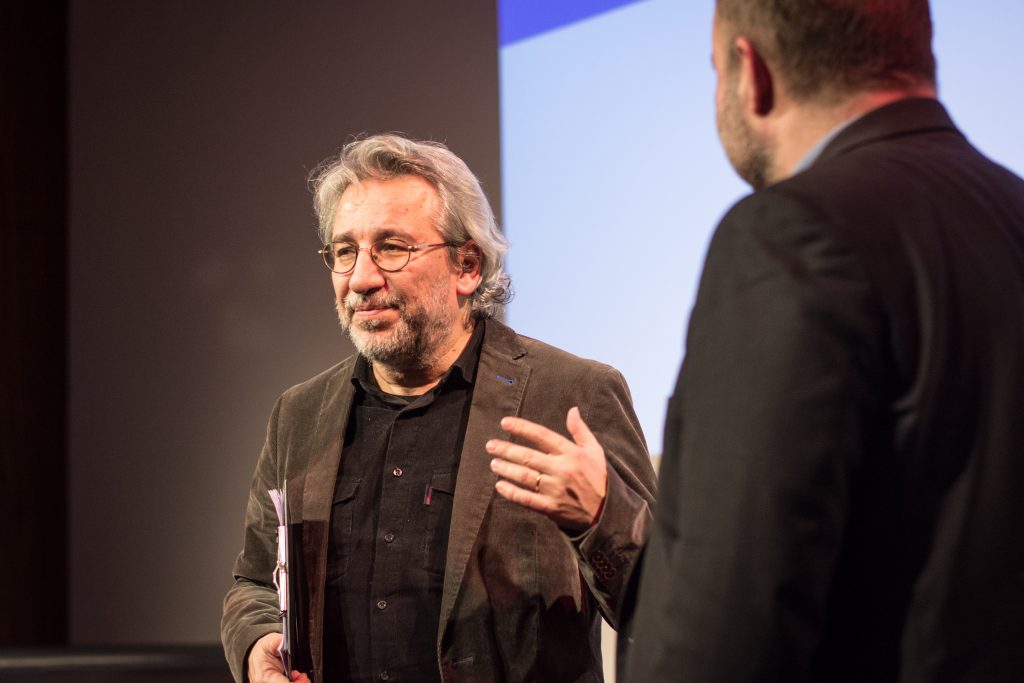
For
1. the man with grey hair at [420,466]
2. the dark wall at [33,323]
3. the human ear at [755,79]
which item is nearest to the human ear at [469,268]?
the man with grey hair at [420,466]

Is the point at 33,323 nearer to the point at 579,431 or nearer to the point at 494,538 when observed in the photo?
the point at 494,538

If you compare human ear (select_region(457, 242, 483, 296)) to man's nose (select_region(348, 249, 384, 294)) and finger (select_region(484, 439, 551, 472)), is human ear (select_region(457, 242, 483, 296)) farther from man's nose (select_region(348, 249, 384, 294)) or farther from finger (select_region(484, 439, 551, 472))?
finger (select_region(484, 439, 551, 472))

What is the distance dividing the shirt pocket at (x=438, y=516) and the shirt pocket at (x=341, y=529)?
162mm

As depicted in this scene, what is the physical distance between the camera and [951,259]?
819mm

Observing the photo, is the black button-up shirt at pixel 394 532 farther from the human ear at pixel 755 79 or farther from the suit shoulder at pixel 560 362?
the human ear at pixel 755 79

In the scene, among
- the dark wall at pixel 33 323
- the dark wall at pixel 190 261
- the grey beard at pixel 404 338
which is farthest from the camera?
the dark wall at pixel 33 323

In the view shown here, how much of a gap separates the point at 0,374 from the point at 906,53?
156 inches

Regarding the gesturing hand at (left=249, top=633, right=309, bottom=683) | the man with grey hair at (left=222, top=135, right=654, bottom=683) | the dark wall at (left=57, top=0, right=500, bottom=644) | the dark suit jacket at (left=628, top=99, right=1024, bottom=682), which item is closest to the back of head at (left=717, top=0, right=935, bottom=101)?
the dark suit jacket at (left=628, top=99, right=1024, bottom=682)

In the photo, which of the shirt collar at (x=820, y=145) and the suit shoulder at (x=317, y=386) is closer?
the shirt collar at (x=820, y=145)

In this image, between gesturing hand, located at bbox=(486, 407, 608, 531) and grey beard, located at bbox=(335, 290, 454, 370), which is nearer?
gesturing hand, located at bbox=(486, 407, 608, 531)

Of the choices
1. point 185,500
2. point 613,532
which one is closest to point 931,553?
point 613,532

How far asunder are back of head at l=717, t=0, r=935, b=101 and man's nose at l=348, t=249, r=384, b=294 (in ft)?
4.27

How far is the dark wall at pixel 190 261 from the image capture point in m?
3.76

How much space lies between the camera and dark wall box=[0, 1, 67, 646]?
4.07m
